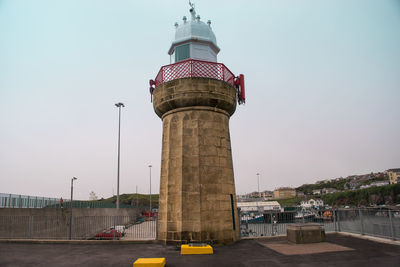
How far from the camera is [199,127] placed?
12680 mm

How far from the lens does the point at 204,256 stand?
938 cm

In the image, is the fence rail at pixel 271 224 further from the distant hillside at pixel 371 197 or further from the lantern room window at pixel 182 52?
the distant hillside at pixel 371 197

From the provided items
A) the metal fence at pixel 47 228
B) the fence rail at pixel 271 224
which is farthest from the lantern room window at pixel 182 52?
the metal fence at pixel 47 228

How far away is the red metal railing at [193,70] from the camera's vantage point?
1288 cm

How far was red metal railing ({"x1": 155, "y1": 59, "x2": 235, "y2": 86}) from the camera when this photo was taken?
1288 cm

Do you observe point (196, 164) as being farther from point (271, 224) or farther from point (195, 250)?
point (271, 224)

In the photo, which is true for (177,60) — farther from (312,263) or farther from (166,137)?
(312,263)

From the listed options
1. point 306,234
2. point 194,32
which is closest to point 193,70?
point 194,32

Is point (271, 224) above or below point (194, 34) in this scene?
below

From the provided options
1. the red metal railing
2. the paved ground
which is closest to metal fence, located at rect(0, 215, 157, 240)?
the paved ground

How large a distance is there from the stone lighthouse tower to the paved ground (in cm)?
116

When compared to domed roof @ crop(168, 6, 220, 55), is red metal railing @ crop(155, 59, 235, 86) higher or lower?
lower

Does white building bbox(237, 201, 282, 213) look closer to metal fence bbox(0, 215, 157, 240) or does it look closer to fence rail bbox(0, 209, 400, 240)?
metal fence bbox(0, 215, 157, 240)

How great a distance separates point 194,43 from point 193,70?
186cm
